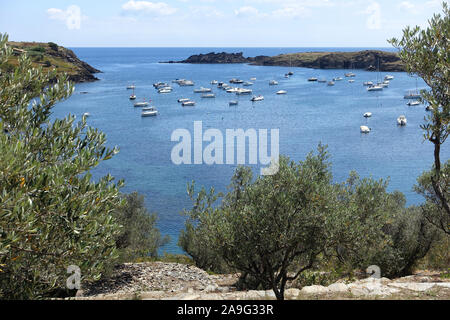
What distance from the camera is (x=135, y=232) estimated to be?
2567 cm

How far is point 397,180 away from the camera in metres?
53.4

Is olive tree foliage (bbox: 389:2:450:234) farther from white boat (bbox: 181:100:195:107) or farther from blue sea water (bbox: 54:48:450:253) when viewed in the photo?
white boat (bbox: 181:100:195:107)

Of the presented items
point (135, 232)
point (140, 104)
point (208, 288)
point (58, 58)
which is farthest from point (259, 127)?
point (58, 58)

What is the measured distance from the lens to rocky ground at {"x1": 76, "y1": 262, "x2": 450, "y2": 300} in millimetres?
13273

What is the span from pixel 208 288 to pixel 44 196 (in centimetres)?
1324

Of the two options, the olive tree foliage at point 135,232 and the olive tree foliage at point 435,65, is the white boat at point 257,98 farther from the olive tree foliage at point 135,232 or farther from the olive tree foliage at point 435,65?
the olive tree foliage at point 435,65

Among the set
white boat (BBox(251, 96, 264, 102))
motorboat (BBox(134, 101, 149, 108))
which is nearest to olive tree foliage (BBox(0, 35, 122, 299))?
motorboat (BBox(134, 101, 149, 108))

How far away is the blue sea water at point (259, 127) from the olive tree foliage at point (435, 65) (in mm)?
30210

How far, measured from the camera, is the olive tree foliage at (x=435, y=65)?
35.6 ft

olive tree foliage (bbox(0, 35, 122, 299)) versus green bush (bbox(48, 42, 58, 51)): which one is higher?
green bush (bbox(48, 42, 58, 51))

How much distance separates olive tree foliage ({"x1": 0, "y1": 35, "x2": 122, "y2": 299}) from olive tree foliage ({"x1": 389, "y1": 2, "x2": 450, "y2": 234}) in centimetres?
868

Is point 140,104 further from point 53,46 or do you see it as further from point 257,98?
point 53,46

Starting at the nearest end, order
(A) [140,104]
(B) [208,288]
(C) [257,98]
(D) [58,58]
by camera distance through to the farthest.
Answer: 1. (B) [208,288]
2. (A) [140,104]
3. (C) [257,98]
4. (D) [58,58]
